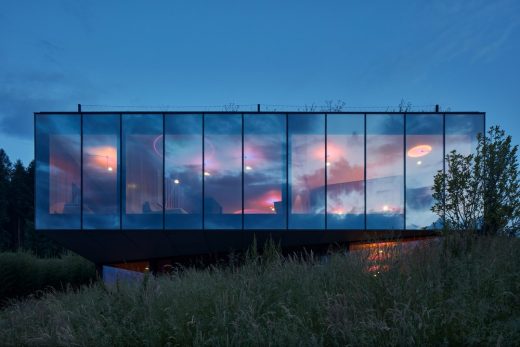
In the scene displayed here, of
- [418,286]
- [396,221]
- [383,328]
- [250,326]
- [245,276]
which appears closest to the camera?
[383,328]

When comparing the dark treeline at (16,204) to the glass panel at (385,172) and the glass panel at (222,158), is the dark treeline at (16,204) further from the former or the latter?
the glass panel at (385,172)

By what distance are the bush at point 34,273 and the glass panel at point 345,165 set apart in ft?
37.3

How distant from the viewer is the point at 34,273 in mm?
17797

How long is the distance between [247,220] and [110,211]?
220 inches

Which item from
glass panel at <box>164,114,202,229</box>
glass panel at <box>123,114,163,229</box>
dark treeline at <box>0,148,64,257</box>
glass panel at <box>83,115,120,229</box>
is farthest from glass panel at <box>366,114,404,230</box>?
dark treeline at <box>0,148,64,257</box>

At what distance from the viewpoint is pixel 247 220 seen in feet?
46.2

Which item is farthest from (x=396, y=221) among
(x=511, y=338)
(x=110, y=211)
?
(x=110, y=211)

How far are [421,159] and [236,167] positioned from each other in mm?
7542

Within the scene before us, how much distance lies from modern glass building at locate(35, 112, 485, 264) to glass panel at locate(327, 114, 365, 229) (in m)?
0.04

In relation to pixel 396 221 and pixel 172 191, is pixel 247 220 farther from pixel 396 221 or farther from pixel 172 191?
pixel 396 221

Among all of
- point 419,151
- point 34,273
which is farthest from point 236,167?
point 34,273

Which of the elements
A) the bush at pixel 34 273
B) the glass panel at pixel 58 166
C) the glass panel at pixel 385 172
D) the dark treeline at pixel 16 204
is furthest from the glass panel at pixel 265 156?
the dark treeline at pixel 16 204

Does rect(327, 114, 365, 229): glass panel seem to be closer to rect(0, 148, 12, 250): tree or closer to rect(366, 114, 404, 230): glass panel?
rect(366, 114, 404, 230): glass panel

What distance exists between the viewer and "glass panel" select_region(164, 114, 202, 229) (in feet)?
47.0
